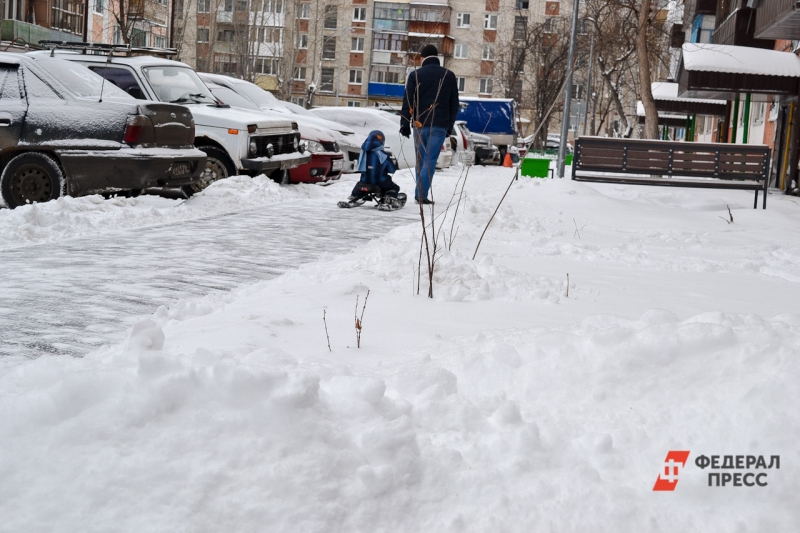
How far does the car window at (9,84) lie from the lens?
32.9 feet

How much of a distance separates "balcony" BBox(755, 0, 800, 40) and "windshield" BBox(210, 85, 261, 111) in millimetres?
9593

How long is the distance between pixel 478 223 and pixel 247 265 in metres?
3.07

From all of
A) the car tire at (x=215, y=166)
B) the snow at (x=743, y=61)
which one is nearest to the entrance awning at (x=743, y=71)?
the snow at (x=743, y=61)

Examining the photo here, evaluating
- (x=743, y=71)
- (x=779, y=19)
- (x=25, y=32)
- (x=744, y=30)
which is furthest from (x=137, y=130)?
(x=25, y=32)

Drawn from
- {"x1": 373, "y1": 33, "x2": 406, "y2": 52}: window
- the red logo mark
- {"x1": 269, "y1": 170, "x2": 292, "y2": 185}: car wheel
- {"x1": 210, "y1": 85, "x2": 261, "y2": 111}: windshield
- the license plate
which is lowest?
the red logo mark

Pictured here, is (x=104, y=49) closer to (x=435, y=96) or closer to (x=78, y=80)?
(x=78, y=80)

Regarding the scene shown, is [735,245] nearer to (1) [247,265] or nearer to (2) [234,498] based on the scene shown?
(1) [247,265]

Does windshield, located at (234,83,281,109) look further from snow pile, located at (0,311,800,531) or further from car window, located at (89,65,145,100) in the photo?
snow pile, located at (0,311,800,531)

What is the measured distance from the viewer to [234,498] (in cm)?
239

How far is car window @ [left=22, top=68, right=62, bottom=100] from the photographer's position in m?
10.0

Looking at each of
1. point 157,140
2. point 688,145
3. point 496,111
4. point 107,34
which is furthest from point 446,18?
point 157,140

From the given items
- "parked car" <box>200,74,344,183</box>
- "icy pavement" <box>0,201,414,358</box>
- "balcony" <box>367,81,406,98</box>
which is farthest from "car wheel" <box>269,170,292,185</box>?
"balcony" <box>367,81,406,98</box>

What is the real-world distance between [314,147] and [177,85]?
279 centimetres

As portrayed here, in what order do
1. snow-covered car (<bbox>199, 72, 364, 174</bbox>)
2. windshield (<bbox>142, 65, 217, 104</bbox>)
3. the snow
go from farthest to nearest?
the snow < snow-covered car (<bbox>199, 72, 364, 174</bbox>) < windshield (<bbox>142, 65, 217, 104</bbox>)
